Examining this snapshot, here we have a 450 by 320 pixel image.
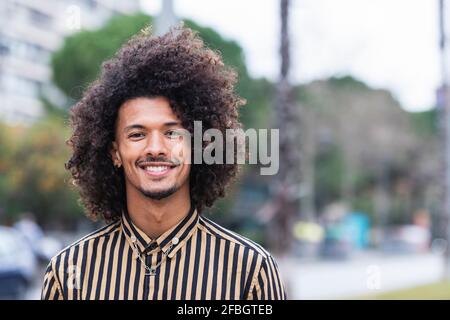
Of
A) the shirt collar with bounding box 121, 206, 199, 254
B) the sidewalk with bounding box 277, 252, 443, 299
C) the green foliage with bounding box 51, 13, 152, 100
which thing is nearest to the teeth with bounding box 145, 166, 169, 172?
the shirt collar with bounding box 121, 206, 199, 254

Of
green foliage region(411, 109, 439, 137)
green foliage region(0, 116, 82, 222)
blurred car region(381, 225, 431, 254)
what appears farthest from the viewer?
green foliage region(411, 109, 439, 137)

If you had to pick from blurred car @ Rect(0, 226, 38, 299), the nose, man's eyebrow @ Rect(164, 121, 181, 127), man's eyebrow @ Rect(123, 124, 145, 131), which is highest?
blurred car @ Rect(0, 226, 38, 299)

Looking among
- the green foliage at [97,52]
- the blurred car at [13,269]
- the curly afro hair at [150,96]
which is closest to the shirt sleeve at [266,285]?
the curly afro hair at [150,96]

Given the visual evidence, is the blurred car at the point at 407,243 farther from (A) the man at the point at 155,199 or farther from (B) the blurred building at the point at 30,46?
(A) the man at the point at 155,199

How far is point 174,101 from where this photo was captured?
9.65 ft

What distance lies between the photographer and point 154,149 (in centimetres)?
280

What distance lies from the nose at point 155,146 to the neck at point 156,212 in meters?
0.16

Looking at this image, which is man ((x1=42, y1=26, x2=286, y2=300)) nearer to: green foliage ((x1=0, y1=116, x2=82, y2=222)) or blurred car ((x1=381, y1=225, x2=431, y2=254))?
green foliage ((x1=0, y1=116, x2=82, y2=222))

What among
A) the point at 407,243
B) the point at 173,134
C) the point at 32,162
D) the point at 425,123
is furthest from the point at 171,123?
the point at 425,123

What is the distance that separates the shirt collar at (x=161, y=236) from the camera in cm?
287

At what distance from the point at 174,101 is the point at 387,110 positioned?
47527 millimetres

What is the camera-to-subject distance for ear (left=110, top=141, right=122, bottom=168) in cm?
306
